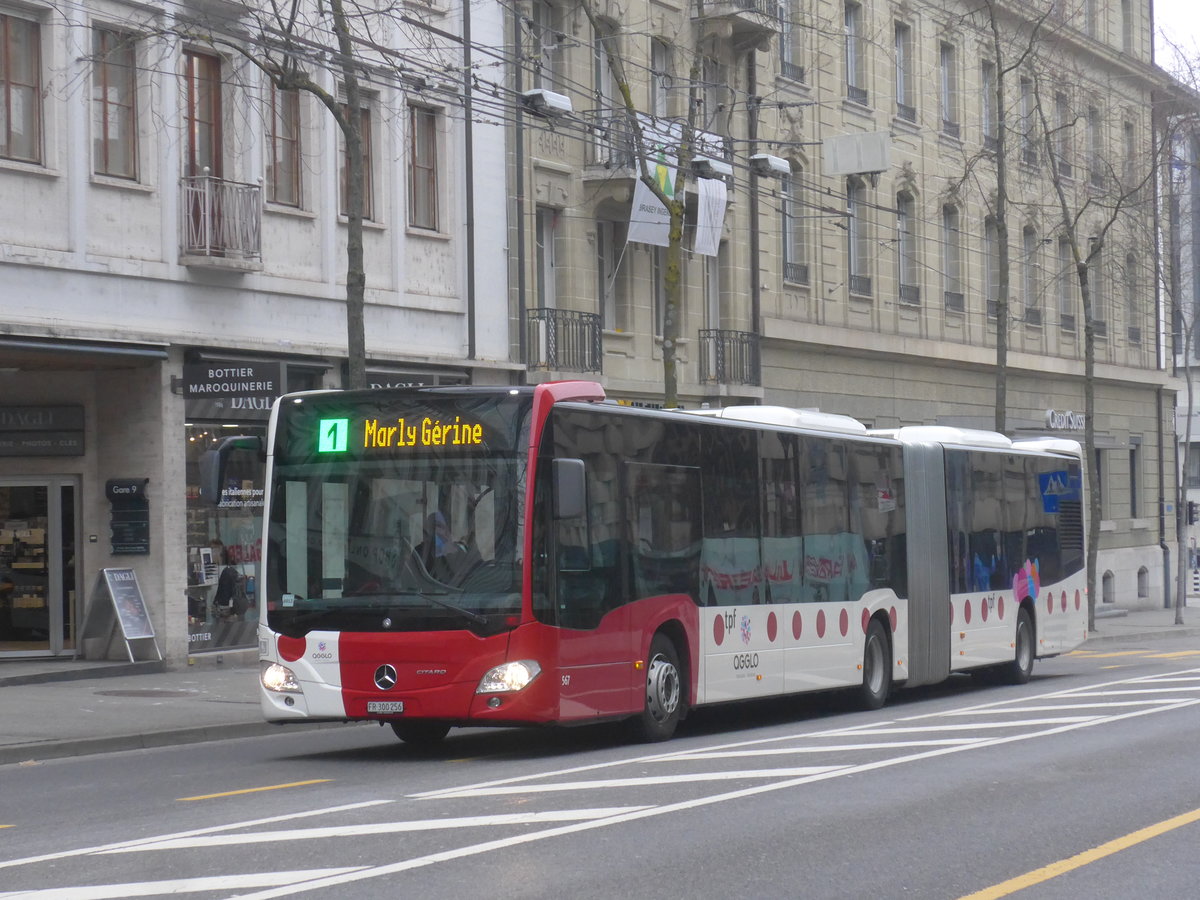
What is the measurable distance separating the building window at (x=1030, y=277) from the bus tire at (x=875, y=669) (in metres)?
28.3

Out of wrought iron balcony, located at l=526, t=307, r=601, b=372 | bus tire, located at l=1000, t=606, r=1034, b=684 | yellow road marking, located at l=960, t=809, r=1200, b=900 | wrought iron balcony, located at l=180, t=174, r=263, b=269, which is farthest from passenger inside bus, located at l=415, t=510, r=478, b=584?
wrought iron balcony, located at l=526, t=307, r=601, b=372

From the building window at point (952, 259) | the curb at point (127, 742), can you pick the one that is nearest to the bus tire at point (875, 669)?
the curb at point (127, 742)

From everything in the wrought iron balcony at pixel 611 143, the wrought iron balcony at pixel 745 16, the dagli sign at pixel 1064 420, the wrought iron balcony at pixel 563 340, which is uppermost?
the wrought iron balcony at pixel 745 16

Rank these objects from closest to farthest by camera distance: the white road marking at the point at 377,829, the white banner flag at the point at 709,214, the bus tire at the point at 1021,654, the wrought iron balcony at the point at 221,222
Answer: the white road marking at the point at 377,829
the wrought iron balcony at the point at 221,222
the bus tire at the point at 1021,654
the white banner flag at the point at 709,214

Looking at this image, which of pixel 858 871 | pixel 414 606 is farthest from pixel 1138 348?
pixel 858 871

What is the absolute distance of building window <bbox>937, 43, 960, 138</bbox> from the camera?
43.2 m

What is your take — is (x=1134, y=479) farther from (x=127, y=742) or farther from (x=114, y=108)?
(x=127, y=742)

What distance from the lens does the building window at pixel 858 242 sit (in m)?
38.9

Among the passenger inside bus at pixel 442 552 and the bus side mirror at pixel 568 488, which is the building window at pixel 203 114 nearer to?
the passenger inside bus at pixel 442 552

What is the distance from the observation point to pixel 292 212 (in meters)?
24.8

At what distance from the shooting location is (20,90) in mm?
21266

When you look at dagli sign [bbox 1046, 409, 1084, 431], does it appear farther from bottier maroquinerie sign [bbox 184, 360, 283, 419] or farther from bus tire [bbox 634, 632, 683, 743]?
bus tire [bbox 634, 632, 683, 743]

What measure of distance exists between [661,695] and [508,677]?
7.20ft

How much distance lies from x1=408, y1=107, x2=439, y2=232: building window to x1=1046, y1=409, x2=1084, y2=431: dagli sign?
82.4 ft
